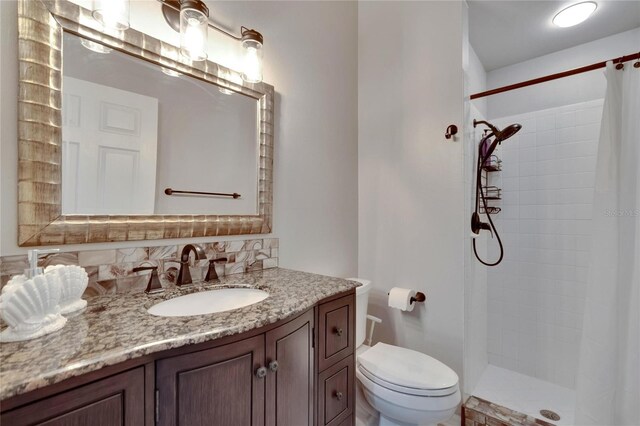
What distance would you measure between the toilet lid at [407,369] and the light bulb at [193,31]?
166 cm

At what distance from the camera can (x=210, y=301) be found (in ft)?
3.75

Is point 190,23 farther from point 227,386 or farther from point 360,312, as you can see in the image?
point 360,312

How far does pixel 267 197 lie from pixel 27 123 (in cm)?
92

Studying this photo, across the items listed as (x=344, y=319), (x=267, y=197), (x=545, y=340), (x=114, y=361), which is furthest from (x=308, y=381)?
(x=545, y=340)

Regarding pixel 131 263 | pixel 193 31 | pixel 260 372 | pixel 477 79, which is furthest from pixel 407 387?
pixel 477 79

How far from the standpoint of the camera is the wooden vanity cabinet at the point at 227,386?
55cm

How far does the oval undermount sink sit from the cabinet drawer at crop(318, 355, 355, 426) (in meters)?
0.40

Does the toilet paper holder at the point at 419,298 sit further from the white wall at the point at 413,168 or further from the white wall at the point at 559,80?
the white wall at the point at 559,80

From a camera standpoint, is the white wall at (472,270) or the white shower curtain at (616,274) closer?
the white shower curtain at (616,274)

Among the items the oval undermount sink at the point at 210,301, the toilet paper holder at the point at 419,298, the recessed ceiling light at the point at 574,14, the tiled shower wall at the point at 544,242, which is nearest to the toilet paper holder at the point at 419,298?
the toilet paper holder at the point at 419,298

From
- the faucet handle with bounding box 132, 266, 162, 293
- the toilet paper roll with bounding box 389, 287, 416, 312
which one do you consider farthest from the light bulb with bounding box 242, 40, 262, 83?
the toilet paper roll with bounding box 389, 287, 416, 312

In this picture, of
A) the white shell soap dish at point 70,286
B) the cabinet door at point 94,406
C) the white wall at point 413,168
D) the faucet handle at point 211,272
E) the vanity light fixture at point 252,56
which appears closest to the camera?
the cabinet door at point 94,406

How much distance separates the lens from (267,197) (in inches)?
61.3

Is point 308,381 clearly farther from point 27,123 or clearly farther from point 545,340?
point 545,340
